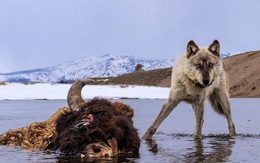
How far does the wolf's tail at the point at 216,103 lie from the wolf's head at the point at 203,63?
1.91 metres

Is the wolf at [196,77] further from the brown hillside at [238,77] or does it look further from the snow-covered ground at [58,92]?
the brown hillside at [238,77]

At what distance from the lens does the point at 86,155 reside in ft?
30.1

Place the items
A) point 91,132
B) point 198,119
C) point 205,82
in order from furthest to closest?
1. point 198,119
2. point 205,82
3. point 91,132

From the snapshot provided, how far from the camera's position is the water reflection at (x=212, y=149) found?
9.14m

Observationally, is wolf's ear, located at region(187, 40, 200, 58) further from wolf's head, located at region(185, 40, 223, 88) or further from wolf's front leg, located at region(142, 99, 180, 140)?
wolf's front leg, located at region(142, 99, 180, 140)

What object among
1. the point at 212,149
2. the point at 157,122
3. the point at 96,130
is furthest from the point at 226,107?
the point at 96,130

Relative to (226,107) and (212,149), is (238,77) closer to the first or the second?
(226,107)

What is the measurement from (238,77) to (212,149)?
94.7 meters

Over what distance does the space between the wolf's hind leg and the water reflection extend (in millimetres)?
877

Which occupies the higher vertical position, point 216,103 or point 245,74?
point 245,74

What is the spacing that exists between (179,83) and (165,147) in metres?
2.18

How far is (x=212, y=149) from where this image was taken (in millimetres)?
10641

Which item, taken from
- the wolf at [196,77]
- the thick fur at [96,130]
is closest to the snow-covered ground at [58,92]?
the wolf at [196,77]

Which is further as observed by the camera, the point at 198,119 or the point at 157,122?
the point at 198,119
